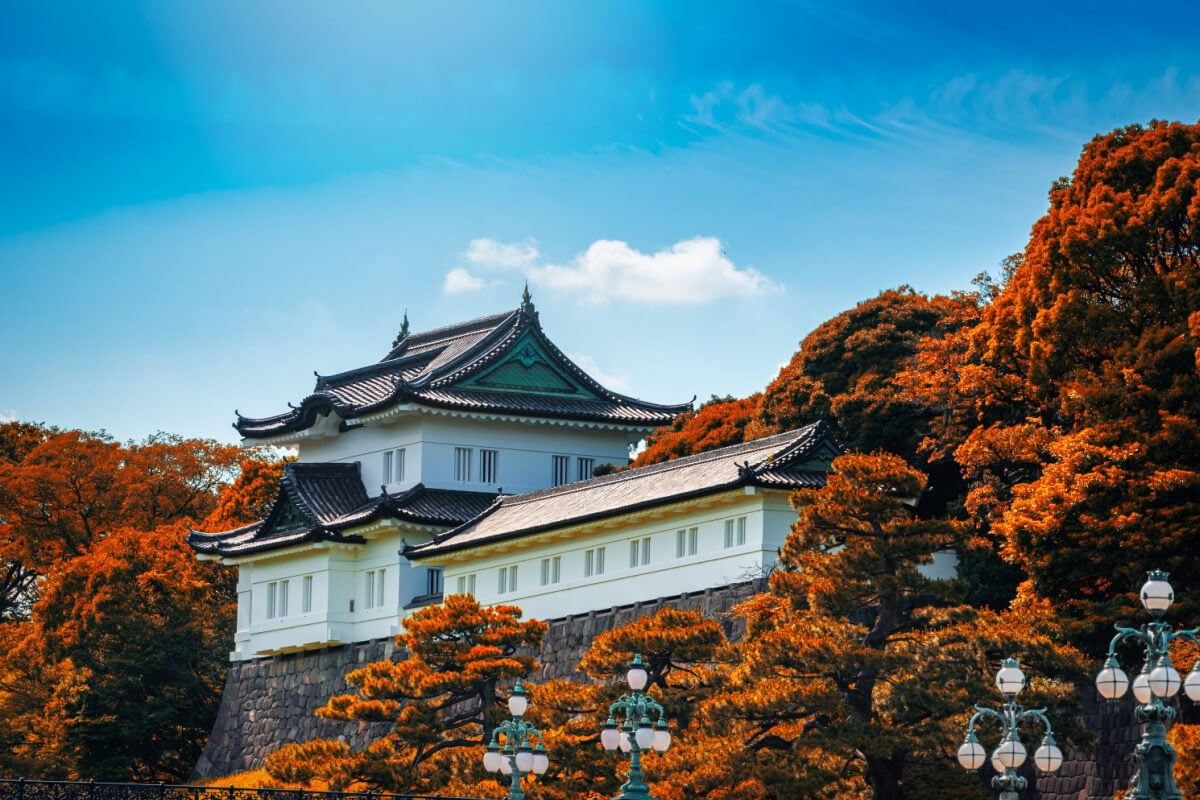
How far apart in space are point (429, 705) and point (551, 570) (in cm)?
836

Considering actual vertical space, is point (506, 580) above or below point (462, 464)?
below

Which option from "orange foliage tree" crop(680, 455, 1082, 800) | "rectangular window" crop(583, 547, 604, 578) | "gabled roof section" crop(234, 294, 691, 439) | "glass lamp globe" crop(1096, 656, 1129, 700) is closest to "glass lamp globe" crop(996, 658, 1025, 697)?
"glass lamp globe" crop(1096, 656, 1129, 700)

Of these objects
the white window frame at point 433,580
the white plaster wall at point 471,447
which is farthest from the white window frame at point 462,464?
the white window frame at point 433,580

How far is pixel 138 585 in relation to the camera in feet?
173

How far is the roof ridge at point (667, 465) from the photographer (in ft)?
128

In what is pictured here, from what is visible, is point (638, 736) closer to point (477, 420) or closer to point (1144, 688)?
point (1144, 688)

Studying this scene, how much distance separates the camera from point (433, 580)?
47.1 metres

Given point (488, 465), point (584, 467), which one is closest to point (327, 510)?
point (488, 465)

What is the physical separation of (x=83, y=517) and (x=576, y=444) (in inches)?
876

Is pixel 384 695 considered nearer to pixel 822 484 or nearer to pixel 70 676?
pixel 822 484

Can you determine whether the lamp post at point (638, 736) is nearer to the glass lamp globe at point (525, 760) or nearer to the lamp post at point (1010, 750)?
the glass lamp globe at point (525, 760)

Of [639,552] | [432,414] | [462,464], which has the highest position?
[432,414]

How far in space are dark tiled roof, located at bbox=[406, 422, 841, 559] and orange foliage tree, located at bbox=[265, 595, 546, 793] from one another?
5055 mm

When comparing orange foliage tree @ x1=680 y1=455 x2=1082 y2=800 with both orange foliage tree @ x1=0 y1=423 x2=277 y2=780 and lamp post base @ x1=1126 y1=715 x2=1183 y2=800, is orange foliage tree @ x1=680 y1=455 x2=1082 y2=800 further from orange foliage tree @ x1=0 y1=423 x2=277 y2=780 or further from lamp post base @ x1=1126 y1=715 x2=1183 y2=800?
orange foliage tree @ x1=0 y1=423 x2=277 y2=780
